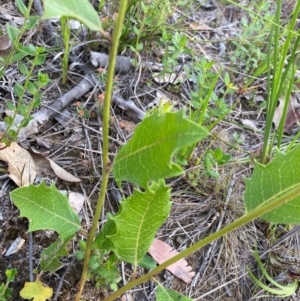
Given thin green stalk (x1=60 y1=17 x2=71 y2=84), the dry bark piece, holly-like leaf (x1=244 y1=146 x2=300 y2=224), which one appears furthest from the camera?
the dry bark piece

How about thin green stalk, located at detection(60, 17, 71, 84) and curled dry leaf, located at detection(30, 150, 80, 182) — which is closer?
curled dry leaf, located at detection(30, 150, 80, 182)

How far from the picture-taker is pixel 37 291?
1128 mm

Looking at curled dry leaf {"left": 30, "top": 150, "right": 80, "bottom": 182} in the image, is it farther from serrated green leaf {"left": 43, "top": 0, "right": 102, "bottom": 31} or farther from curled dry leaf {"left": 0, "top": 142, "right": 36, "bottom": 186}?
serrated green leaf {"left": 43, "top": 0, "right": 102, "bottom": 31}

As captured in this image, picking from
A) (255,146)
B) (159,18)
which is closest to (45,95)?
(159,18)

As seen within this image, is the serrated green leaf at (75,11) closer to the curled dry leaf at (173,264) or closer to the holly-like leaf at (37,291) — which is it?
the holly-like leaf at (37,291)

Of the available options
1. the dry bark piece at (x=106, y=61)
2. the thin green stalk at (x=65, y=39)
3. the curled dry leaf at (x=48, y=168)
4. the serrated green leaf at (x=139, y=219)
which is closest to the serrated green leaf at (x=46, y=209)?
the serrated green leaf at (x=139, y=219)

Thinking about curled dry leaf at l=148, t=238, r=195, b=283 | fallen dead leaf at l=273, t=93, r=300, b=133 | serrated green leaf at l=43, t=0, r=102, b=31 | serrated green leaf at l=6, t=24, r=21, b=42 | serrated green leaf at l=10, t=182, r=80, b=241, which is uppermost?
serrated green leaf at l=43, t=0, r=102, b=31

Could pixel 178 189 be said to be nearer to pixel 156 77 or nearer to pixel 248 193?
pixel 156 77

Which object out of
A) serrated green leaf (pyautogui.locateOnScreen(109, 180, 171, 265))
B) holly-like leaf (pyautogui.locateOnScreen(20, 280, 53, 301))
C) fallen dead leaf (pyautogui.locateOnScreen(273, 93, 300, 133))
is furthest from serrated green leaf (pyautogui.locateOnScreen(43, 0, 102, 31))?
fallen dead leaf (pyautogui.locateOnScreen(273, 93, 300, 133))

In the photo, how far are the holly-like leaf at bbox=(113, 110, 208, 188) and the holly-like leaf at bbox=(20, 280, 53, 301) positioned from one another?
469 millimetres

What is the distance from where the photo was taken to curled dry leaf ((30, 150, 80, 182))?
1412mm

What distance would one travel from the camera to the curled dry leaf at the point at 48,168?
4.63 ft

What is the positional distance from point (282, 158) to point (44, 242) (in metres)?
0.71

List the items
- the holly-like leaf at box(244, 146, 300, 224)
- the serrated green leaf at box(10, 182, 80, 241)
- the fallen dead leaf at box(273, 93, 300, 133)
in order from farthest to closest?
the fallen dead leaf at box(273, 93, 300, 133) → the serrated green leaf at box(10, 182, 80, 241) → the holly-like leaf at box(244, 146, 300, 224)
